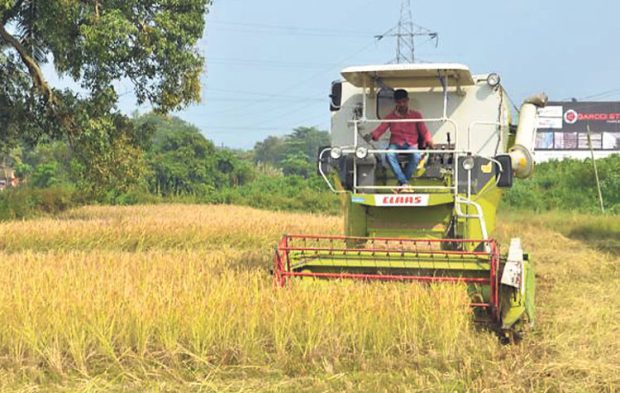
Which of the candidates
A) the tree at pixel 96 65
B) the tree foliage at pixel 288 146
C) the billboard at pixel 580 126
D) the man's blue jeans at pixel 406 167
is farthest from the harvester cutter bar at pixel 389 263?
the tree foliage at pixel 288 146

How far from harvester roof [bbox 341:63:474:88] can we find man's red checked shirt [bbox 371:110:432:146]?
1.40 ft

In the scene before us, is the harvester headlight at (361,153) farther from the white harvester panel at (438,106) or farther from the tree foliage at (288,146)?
the tree foliage at (288,146)

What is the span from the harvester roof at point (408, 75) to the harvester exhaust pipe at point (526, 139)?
2.72 ft

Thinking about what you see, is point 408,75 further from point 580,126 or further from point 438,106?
point 580,126

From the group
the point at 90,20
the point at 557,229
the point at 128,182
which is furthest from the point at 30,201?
the point at 557,229

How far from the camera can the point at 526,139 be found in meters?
7.38

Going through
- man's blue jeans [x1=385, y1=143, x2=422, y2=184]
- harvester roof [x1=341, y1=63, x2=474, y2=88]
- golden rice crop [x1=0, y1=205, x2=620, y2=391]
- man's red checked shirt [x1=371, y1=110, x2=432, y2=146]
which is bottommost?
golden rice crop [x1=0, y1=205, x2=620, y2=391]

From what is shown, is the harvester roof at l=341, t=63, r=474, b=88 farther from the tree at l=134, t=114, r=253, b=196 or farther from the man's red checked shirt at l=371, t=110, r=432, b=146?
the tree at l=134, t=114, r=253, b=196

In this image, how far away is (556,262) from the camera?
9828 mm

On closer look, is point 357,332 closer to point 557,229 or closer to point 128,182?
point 128,182

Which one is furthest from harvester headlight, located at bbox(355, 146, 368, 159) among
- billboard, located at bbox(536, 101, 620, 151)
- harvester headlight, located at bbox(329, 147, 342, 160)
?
billboard, located at bbox(536, 101, 620, 151)

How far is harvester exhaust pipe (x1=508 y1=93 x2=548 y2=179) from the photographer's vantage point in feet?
23.5

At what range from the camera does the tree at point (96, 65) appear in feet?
41.7

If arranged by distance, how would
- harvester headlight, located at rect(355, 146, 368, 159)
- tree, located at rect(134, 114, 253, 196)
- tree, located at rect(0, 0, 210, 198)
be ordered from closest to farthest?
harvester headlight, located at rect(355, 146, 368, 159) → tree, located at rect(0, 0, 210, 198) → tree, located at rect(134, 114, 253, 196)
